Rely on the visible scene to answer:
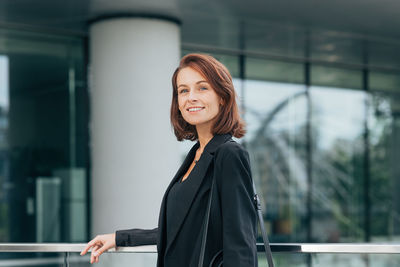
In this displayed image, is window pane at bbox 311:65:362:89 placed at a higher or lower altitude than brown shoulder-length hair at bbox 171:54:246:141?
higher

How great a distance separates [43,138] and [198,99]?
23.0ft

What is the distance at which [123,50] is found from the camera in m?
7.85

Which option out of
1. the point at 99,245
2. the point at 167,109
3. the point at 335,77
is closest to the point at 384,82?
the point at 335,77

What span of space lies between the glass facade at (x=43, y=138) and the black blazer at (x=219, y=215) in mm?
6832

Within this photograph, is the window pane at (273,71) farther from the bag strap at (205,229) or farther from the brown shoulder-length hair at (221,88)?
the bag strap at (205,229)

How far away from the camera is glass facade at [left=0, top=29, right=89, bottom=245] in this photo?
8.87 meters

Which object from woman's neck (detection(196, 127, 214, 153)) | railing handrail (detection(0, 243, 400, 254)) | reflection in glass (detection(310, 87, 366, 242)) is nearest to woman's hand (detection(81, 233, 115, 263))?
railing handrail (detection(0, 243, 400, 254))

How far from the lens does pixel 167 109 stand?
802 centimetres

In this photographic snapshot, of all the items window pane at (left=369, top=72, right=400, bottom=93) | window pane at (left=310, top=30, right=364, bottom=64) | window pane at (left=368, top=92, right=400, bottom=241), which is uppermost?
window pane at (left=310, top=30, right=364, bottom=64)

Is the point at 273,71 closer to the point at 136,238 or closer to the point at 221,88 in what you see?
the point at 136,238

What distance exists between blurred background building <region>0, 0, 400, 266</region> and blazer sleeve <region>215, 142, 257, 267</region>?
538 centimetres

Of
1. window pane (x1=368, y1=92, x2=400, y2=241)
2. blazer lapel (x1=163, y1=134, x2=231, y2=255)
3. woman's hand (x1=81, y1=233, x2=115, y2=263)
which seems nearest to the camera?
blazer lapel (x1=163, y1=134, x2=231, y2=255)

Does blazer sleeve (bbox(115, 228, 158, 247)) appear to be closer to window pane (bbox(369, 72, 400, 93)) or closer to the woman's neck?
the woman's neck

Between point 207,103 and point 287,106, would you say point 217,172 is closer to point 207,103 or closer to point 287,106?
point 207,103
